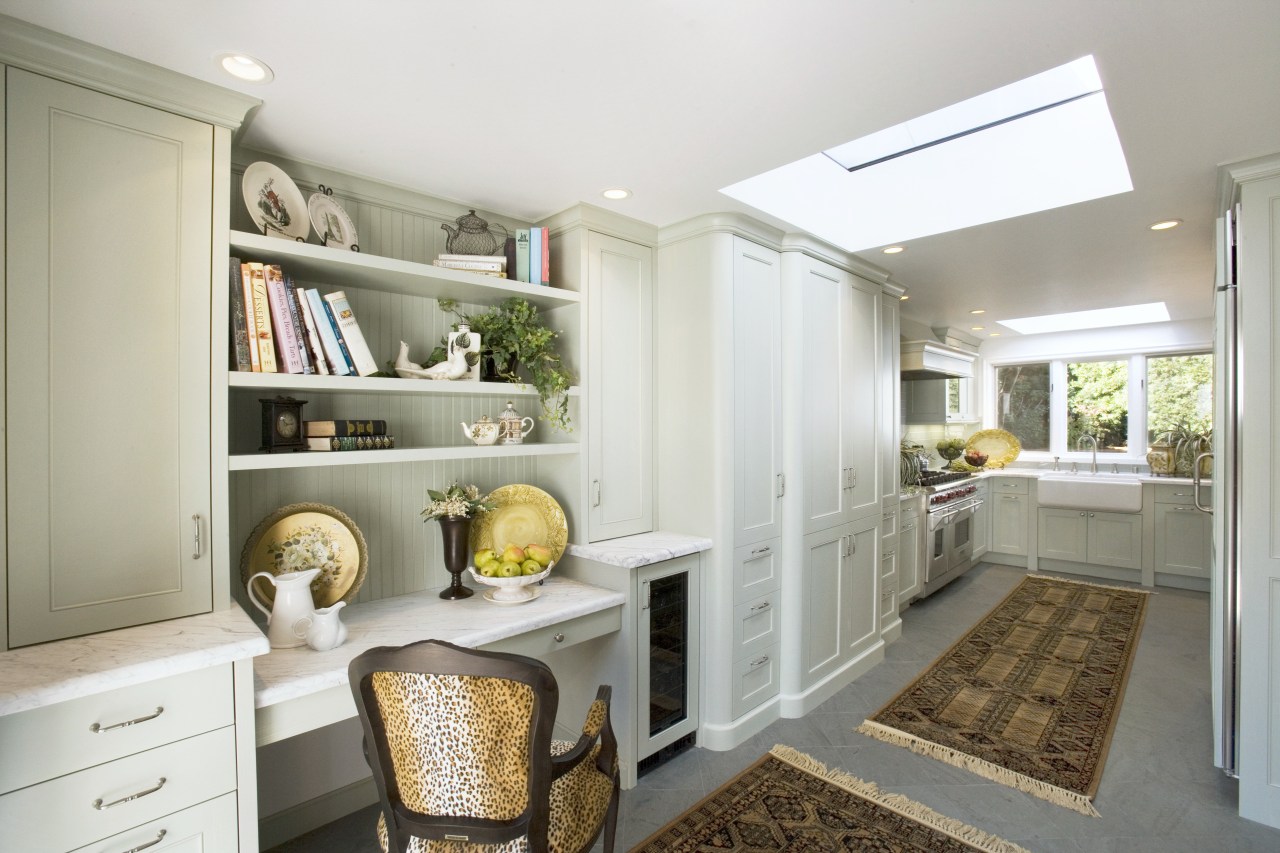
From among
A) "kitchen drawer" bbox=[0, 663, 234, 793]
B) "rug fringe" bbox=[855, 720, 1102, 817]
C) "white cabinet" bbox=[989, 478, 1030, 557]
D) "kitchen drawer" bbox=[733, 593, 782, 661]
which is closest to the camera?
"kitchen drawer" bbox=[0, 663, 234, 793]

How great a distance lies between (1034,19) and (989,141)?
4.90 feet

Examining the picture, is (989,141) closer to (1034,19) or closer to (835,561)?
(1034,19)

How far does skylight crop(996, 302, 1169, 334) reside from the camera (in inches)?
211

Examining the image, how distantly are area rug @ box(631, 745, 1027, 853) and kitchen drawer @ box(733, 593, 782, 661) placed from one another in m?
0.50

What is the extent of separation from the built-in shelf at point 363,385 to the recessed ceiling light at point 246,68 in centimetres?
80

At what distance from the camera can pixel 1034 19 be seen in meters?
1.40

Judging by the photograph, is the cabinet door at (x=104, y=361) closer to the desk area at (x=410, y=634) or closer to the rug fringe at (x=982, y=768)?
the desk area at (x=410, y=634)

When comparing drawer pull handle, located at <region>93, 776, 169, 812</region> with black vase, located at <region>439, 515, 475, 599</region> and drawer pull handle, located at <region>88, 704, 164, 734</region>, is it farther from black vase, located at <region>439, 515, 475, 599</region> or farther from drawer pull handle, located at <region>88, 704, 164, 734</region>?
black vase, located at <region>439, 515, 475, 599</region>

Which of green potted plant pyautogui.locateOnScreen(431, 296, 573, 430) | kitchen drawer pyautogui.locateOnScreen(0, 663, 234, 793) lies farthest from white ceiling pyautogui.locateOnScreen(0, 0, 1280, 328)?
kitchen drawer pyautogui.locateOnScreen(0, 663, 234, 793)

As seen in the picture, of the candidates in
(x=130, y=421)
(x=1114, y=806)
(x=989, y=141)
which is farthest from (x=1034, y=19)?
(x=1114, y=806)

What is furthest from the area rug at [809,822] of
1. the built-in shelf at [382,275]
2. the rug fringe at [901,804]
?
the built-in shelf at [382,275]

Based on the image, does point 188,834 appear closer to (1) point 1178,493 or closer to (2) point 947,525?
(2) point 947,525

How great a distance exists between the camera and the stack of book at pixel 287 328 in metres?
1.82

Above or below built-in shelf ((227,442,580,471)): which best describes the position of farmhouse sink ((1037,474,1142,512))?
below
